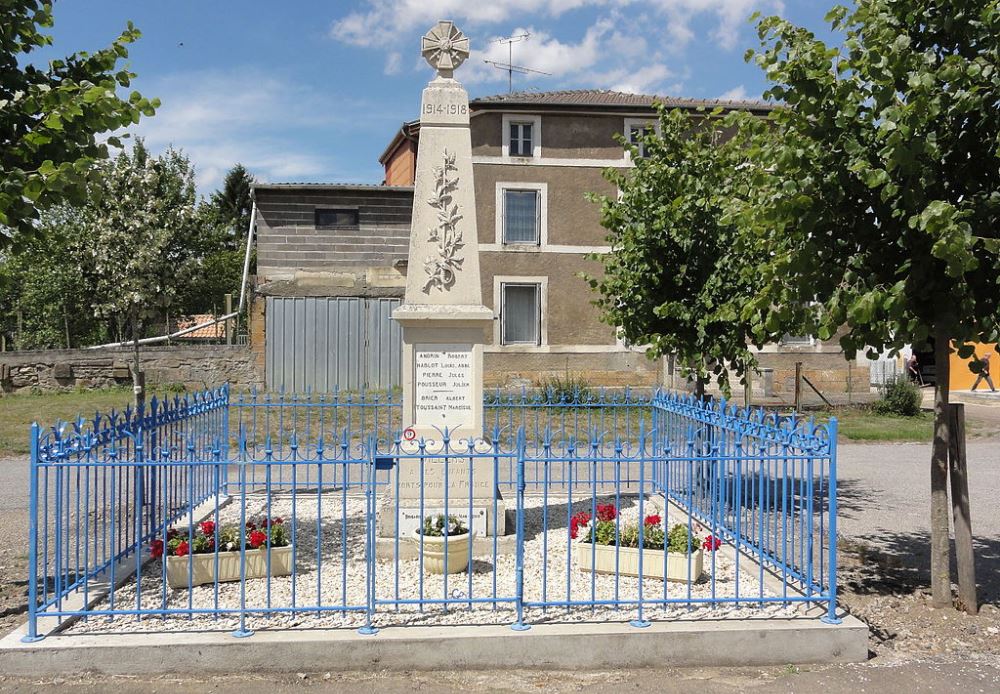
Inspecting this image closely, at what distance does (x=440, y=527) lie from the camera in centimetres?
639

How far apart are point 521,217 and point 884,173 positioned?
54.8ft

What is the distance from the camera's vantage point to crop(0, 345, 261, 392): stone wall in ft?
66.9

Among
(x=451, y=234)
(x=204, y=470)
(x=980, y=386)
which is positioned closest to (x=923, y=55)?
(x=451, y=234)

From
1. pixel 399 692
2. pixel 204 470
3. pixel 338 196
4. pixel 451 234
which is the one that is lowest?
pixel 399 692

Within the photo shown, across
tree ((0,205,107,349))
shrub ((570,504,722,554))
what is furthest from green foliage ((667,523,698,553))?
tree ((0,205,107,349))

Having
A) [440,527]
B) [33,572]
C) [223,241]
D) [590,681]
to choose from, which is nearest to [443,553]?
[440,527]

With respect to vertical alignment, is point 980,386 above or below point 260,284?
below

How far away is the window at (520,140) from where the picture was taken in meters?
21.5

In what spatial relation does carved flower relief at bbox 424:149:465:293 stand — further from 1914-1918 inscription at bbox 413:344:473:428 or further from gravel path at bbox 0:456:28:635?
gravel path at bbox 0:456:28:635

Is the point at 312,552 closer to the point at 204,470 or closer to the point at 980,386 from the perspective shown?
the point at 204,470

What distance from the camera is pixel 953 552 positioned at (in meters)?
7.70

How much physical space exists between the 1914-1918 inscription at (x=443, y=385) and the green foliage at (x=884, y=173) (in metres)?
2.79

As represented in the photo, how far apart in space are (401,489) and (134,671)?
2996 mm

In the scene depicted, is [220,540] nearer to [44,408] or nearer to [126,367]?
[44,408]
